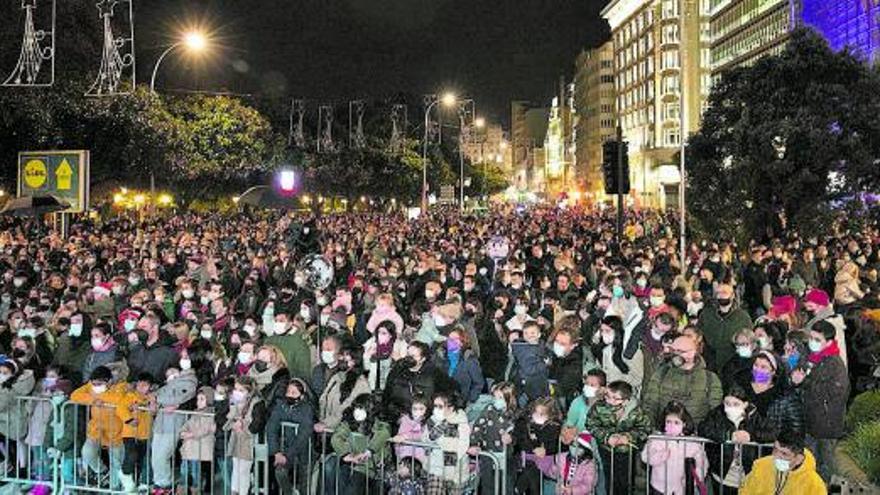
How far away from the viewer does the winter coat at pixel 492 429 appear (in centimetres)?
841

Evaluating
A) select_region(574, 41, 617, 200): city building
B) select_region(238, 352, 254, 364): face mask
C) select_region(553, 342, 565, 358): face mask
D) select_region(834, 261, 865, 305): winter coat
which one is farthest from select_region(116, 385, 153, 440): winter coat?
select_region(574, 41, 617, 200): city building

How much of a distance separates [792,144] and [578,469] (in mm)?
19074

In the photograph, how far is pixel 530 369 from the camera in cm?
987

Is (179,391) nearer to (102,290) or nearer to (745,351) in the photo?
(745,351)

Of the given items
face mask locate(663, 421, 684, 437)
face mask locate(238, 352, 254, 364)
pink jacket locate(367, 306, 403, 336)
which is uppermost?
pink jacket locate(367, 306, 403, 336)

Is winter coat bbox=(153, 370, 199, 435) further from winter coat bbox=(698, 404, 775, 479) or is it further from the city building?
the city building

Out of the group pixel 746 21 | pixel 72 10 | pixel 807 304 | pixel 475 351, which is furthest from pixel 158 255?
pixel 746 21

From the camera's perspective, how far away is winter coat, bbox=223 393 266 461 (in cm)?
881

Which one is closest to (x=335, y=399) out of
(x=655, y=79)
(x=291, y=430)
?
(x=291, y=430)

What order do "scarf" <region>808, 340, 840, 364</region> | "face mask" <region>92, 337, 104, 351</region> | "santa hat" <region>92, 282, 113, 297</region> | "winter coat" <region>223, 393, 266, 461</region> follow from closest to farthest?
"scarf" <region>808, 340, 840, 364</region> → "winter coat" <region>223, 393, 266, 461</region> → "face mask" <region>92, 337, 104, 351</region> → "santa hat" <region>92, 282, 113, 297</region>

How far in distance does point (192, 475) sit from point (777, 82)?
20.9 metres

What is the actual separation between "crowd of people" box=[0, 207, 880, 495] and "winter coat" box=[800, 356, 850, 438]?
16 mm

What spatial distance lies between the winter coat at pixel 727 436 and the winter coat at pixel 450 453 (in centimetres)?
189

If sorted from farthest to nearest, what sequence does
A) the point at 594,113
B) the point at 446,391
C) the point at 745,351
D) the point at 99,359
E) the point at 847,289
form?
1. the point at 594,113
2. the point at 847,289
3. the point at 99,359
4. the point at 745,351
5. the point at 446,391
